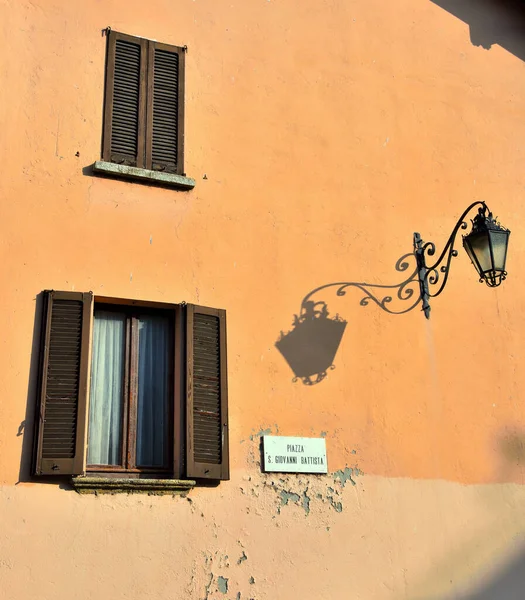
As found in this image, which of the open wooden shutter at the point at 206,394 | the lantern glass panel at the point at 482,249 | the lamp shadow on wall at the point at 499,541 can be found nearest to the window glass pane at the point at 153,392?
the open wooden shutter at the point at 206,394

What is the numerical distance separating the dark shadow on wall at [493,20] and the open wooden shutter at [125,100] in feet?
11.6

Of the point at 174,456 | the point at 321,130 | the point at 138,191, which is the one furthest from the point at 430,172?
the point at 174,456

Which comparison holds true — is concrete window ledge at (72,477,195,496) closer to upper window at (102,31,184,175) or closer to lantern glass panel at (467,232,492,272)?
upper window at (102,31,184,175)

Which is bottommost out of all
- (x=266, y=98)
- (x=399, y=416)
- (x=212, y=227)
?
(x=399, y=416)

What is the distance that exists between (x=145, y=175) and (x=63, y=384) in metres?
1.89

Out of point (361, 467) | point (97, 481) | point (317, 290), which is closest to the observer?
point (97, 481)

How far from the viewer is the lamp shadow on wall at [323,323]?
697 centimetres

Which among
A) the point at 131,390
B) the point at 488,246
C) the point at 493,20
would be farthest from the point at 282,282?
the point at 493,20

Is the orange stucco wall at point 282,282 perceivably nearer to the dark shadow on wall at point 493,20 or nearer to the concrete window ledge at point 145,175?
the concrete window ledge at point 145,175

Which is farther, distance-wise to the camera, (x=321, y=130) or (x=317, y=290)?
(x=321, y=130)

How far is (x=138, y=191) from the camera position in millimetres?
6930

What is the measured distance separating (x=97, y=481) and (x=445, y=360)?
3.28 meters

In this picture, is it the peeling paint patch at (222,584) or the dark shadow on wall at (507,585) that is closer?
the peeling paint patch at (222,584)

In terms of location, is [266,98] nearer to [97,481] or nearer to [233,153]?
[233,153]
